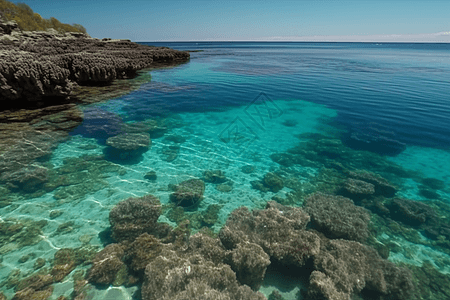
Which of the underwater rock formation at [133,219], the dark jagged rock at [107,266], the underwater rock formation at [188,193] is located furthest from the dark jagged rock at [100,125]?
the dark jagged rock at [107,266]

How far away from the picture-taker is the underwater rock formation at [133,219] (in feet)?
18.6

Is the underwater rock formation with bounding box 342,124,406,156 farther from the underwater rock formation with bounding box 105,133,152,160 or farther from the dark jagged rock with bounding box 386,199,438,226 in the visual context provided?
the underwater rock formation with bounding box 105,133,152,160

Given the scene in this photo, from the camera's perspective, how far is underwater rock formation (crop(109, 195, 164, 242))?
18.6ft

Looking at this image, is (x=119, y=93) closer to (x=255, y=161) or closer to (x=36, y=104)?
(x=36, y=104)

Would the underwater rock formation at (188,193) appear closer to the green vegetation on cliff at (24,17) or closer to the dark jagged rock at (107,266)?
the dark jagged rock at (107,266)

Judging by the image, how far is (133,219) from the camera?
5.98m

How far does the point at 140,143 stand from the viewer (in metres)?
10.1

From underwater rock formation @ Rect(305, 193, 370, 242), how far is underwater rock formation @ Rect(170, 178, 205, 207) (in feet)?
12.3

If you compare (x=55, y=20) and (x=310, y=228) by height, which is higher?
(x=55, y=20)

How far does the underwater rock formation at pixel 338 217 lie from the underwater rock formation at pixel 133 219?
4.74m

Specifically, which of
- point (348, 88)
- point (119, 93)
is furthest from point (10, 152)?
point (348, 88)

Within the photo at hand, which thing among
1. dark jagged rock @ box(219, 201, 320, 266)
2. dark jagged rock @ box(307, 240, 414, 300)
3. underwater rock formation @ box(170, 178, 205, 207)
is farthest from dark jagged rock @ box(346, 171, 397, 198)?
underwater rock formation @ box(170, 178, 205, 207)

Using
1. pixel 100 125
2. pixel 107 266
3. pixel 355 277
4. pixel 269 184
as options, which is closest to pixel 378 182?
pixel 269 184

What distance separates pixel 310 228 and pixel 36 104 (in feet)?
57.0
